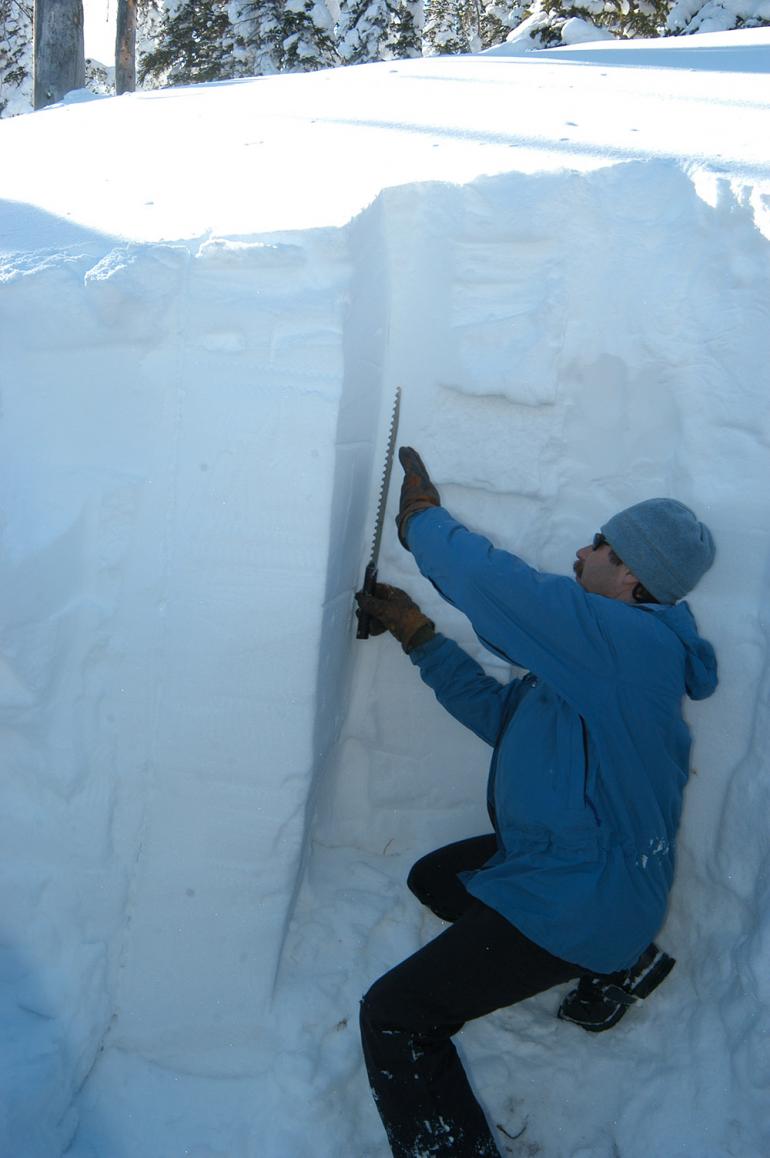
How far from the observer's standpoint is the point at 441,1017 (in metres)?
1.94

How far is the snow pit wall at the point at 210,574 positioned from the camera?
2.28 m

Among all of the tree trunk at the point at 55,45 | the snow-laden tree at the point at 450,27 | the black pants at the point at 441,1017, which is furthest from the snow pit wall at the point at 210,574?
the snow-laden tree at the point at 450,27

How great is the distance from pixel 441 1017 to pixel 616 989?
486 millimetres

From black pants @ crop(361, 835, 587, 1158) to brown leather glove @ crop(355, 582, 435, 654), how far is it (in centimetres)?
75

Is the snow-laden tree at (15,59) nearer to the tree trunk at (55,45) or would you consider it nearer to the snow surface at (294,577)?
the tree trunk at (55,45)

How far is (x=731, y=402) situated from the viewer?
2346 millimetres

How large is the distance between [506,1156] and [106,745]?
4.60 feet

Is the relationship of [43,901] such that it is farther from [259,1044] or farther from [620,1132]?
[620,1132]

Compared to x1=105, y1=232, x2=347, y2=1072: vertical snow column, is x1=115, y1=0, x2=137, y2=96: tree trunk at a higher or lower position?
higher

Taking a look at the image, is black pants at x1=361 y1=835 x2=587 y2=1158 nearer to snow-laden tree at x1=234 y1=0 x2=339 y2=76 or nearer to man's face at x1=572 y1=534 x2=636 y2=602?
man's face at x1=572 y1=534 x2=636 y2=602

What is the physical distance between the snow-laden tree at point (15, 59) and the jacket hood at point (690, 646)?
19775 mm

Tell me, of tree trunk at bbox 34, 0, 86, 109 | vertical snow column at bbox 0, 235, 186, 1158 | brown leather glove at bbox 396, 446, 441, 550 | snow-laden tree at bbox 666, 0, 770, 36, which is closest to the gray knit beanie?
brown leather glove at bbox 396, 446, 441, 550

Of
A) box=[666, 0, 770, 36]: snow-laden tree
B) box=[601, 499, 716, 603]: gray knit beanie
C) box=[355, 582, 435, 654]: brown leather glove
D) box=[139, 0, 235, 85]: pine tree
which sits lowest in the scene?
box=[355, 582, 435, 654]: brown leather glove

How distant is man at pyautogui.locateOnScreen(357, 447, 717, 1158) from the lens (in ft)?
6.15
